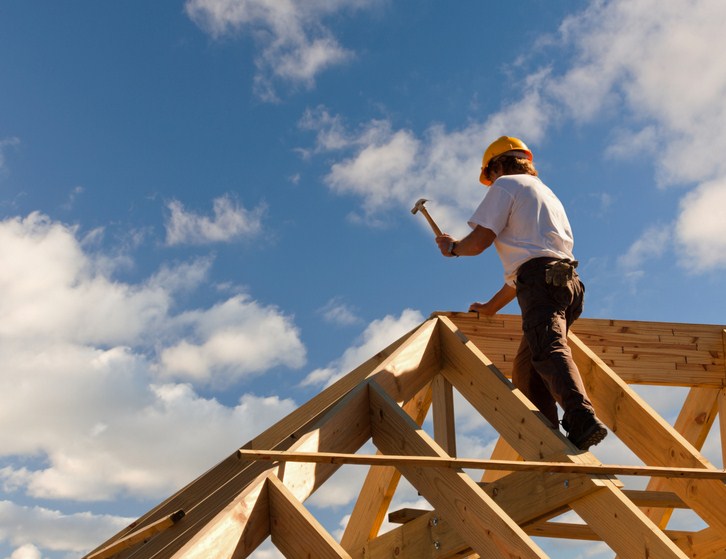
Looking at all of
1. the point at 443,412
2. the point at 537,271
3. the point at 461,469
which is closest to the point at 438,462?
the point at 461,469

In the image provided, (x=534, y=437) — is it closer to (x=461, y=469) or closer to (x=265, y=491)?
(x=461, y=469)

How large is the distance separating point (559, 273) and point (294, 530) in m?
1.80

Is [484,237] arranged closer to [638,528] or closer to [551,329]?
[551,329]

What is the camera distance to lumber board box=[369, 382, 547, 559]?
3295 mm

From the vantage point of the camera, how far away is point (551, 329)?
4035mm

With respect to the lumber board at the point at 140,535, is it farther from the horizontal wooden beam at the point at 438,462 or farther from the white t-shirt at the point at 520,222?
the white t-shirt at the point at 520,222

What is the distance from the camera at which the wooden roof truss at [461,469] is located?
127 inches

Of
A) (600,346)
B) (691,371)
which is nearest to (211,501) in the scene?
(600,346)

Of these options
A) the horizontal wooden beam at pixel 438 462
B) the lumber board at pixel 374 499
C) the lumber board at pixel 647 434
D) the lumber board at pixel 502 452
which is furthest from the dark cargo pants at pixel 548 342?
the lumber board at pixel 502 452

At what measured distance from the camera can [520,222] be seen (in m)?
4.29

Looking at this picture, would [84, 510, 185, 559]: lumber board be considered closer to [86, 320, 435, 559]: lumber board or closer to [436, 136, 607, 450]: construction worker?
[86, 320, 435, 559]: lumber board

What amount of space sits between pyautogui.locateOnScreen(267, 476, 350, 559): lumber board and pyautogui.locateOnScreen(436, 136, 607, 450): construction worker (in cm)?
139

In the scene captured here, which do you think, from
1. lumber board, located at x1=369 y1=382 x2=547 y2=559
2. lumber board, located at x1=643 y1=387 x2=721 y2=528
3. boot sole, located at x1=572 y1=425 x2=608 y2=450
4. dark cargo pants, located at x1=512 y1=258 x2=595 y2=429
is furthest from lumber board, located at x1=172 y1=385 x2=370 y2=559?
lumber board, located at x1=643 y1=387 x2=721 y2=528

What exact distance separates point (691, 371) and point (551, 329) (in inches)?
84.7
